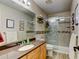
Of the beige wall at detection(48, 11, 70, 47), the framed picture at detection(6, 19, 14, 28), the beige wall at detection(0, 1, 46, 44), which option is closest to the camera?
the beige wall at detection(0, 1, 46, 44)

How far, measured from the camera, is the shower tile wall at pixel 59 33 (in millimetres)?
4176

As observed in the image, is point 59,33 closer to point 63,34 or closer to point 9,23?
point 63,34

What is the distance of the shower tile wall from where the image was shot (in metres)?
4.18

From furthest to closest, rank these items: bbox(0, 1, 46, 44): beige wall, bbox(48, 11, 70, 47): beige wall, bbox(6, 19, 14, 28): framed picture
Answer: bbox(48, 11, 70, 47): beige wall < bbox(6, 19, 14, 28): framed picture < bbox(0, 1, 46, 44): beige wall

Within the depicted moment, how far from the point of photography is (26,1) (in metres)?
2.60

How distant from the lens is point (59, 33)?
4270 millimetres

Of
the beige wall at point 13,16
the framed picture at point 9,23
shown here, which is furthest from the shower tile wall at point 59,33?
the framed picture at point 9,23

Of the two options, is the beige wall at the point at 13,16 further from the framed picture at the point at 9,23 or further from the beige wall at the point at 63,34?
the beige wall at the point at 63,34

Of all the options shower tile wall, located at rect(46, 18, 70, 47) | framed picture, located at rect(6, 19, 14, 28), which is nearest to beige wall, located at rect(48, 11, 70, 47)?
shower tile wall, located at rect(46, 18, 70, 47)

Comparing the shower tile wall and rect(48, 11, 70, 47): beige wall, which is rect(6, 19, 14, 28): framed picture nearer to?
the shower tile wall

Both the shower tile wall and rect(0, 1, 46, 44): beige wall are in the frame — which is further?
the shower tile wall

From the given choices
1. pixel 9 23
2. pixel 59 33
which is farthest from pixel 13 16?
pixel 59 33

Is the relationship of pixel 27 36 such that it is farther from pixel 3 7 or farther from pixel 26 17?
pixel 3 7

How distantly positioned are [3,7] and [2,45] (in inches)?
30.8
